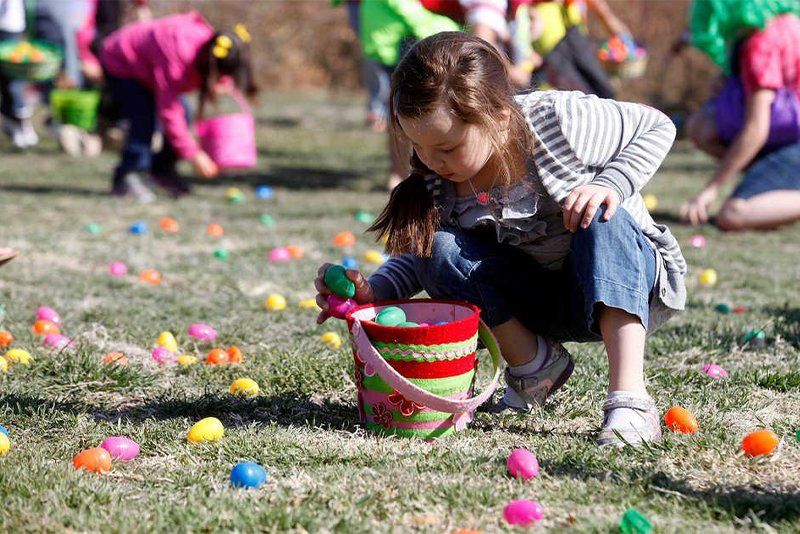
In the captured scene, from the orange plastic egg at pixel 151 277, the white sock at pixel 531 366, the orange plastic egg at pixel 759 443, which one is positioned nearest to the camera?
the orange plastic egg at pixel 759 443

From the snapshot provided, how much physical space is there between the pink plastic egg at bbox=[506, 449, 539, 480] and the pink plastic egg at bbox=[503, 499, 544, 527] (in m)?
0.22

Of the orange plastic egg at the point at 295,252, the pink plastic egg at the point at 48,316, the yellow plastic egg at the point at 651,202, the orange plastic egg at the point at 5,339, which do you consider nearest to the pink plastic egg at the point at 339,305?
the orange plastic egg at the point at 5,339

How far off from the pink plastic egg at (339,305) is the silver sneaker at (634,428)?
73cm

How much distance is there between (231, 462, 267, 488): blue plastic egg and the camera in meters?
2.31

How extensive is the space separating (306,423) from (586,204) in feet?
3.17

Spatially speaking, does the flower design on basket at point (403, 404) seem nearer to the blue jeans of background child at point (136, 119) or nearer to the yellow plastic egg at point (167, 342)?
the yellow plastic egg at point (167, 342)

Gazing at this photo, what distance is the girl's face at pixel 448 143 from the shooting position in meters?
2.50

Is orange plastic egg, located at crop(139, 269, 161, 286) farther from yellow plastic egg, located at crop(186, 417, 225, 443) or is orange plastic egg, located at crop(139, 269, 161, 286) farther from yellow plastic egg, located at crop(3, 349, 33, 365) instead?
yellow plastic egg, located at crop(186, 417, 225, 443)

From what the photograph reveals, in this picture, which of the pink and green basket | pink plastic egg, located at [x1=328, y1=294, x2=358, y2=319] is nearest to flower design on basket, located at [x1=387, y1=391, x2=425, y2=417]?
the pink and green basket

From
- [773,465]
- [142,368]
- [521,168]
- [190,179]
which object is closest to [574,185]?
[521,168]

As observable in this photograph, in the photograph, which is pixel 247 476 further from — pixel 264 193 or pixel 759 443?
pixel 264 193

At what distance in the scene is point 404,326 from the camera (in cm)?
256

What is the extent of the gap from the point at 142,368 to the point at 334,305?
34.6 inches

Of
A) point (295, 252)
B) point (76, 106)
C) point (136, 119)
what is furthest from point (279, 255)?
point (76, 106)
